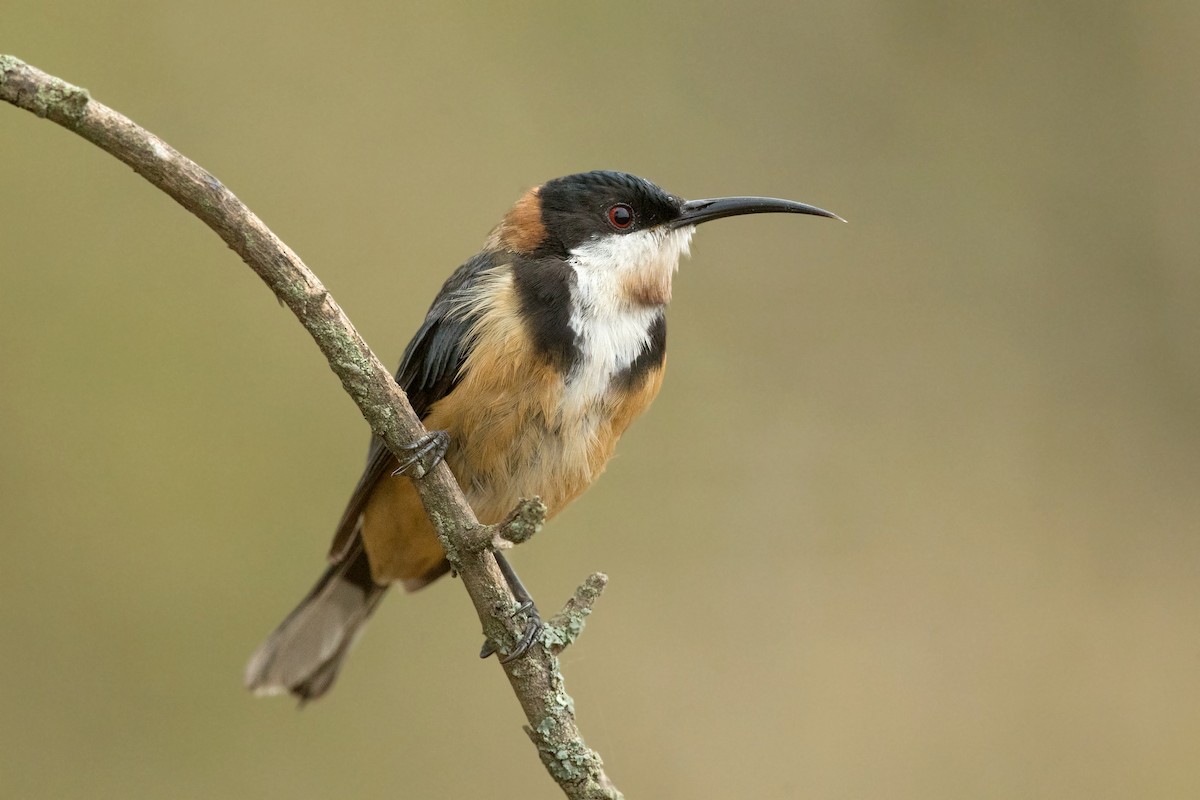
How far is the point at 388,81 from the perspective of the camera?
255 inches

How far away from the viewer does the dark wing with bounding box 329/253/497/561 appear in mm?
3734

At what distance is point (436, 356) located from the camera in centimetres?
379

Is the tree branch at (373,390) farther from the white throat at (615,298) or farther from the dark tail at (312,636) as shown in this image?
the dark tail at (312,636)

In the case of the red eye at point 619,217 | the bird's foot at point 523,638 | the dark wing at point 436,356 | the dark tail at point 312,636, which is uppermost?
the red eye at point 619,217

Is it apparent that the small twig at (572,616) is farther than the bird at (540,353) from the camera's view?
No

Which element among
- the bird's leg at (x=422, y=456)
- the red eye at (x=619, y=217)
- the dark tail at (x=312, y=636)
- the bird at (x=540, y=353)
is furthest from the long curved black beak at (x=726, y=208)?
the dark tail at (x=312, y=636)

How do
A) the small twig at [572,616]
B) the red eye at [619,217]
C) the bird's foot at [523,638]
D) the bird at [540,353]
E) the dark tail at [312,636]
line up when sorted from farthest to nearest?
the dark tail at [312,636]
the red eye at [619,217]
the bird at [540,353]
the bird's foot at [523,638]
the small twig at [572,616]

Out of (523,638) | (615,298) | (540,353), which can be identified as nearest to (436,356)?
(540,353)

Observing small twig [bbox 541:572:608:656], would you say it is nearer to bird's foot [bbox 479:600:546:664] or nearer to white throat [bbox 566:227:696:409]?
bird's foot [bbox 479:600:546:664]

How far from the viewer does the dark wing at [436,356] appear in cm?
373

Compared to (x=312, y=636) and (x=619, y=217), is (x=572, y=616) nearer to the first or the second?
(x=619, y=217)

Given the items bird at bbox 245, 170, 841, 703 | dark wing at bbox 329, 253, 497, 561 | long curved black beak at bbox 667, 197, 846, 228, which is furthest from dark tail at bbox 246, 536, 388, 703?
long curved black beak at bbox 667, 197, 846, 228

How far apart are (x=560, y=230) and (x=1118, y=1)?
4.14m

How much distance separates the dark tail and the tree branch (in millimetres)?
1817
